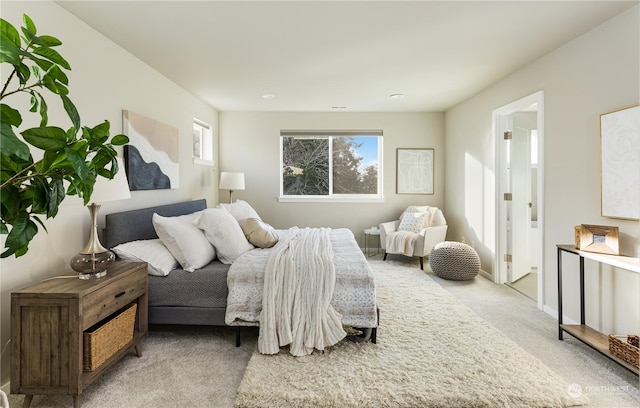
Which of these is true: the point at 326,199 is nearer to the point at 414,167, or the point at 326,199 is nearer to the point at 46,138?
the point at 414,167

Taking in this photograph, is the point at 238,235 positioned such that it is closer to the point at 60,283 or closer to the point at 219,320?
the point at 219,320

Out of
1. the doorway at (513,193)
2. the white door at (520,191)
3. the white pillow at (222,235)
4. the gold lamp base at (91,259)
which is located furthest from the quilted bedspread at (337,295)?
the white door at (520,191)

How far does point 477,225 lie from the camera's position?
436cm

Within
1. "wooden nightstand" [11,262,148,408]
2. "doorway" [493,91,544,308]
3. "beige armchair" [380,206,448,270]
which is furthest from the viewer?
"beige armchair" [380,206,448,270]

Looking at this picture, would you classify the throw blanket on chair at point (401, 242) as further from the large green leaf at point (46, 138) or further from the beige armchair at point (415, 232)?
the large green leaf at point (46, 138)

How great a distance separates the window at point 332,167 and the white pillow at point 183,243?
9.98 feet

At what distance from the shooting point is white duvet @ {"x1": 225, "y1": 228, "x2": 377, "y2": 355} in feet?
7.22

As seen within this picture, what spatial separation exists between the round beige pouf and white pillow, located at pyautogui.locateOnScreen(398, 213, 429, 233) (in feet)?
2.81

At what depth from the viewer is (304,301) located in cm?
225

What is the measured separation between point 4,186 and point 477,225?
185 inches

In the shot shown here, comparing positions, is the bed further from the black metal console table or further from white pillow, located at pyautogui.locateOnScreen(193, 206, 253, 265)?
the black metal console table

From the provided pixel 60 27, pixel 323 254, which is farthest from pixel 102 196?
pixel 323 254

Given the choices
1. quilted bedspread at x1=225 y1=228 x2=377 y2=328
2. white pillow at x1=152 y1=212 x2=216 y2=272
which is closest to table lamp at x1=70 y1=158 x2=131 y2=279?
white pillow at x1=152 y1=212 x2=216 y2=272

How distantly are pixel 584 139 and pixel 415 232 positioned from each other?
254cm
